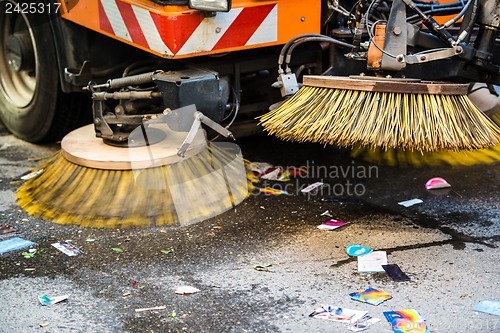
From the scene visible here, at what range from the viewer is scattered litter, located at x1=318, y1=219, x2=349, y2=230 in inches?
148

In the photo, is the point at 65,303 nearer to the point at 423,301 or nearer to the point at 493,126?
the point at 423,301

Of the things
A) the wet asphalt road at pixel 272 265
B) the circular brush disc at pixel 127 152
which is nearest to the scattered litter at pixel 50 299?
the wet asphalt road at pixel 272 265

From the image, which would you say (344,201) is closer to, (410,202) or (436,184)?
(410,202)

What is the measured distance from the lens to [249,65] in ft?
13.4

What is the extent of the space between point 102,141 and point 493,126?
196 cm

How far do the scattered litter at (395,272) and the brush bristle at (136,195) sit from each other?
0.99 metres

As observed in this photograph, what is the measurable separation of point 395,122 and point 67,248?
156 centimetres

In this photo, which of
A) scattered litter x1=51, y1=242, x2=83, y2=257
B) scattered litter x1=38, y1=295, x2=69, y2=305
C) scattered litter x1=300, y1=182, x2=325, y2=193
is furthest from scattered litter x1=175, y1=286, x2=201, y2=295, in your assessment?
scattered litter x1=300, y1=182, x2=325, y2=193

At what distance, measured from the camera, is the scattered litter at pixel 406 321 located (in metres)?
2.81

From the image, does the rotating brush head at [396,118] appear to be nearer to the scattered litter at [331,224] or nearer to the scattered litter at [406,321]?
the scattered litter at [331,224]

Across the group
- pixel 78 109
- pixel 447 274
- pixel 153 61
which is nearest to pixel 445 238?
pixel 447 274

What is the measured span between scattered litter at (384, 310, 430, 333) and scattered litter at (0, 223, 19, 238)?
1.84 metres
